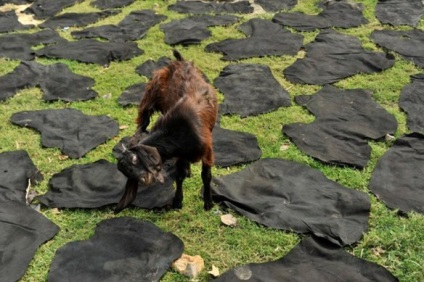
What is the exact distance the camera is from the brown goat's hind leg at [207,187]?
414 centimetres

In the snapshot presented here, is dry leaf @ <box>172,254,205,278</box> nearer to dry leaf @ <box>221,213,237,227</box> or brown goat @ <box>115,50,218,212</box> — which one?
dry leaf @ <box>221,213,237,227</box>

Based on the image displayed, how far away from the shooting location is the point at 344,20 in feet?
27.8

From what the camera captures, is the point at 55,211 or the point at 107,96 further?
the point at 107,96

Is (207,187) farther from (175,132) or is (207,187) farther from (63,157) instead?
(63,157)

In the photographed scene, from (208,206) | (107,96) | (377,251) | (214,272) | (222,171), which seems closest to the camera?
(214,272)

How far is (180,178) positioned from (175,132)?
2.14ft

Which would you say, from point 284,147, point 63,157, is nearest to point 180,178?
point 284,147

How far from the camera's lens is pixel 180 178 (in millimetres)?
4172

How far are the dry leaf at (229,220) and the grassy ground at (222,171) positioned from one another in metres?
0.06

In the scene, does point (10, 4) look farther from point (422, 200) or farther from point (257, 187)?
point (422, 200)

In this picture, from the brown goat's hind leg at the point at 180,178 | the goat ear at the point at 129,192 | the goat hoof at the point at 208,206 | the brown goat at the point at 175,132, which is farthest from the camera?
the goat hoof at the point at 208,206

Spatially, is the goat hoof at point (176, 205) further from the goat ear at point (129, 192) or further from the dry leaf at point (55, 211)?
the dry leaf at point (55, 211)

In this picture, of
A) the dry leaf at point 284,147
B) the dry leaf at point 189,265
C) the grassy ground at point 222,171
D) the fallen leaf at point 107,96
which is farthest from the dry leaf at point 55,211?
the dry leaf at point 284,147

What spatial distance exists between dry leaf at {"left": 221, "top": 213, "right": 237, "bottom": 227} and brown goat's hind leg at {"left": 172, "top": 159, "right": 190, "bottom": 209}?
46cm
